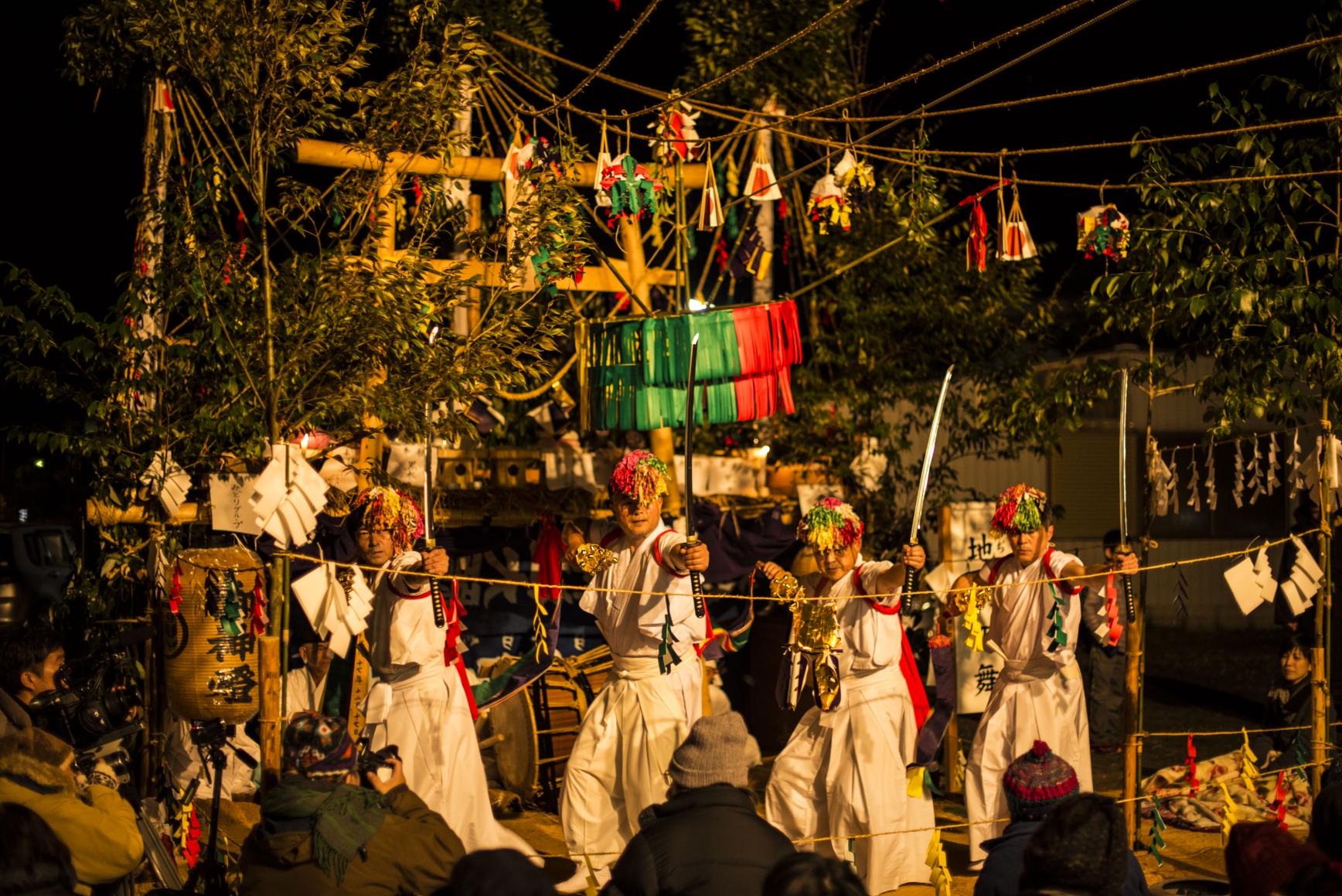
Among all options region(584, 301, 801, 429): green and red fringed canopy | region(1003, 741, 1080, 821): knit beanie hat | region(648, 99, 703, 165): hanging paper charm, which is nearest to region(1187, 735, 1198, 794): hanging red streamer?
region(584, 301, 801, 429): green and red fringed canopy

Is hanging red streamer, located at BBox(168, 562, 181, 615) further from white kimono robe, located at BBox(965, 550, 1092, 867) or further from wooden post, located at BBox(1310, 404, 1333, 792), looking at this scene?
wooden post, located at BBox(1310, 404, 1333, 792)

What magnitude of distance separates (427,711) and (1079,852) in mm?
3730

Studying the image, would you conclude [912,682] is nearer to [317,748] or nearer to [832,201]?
[832,201]

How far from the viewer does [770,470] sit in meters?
10.1

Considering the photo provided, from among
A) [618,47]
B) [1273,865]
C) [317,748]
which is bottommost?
[1273,865]

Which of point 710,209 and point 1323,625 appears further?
point 710,209

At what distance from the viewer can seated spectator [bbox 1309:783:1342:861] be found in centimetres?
361

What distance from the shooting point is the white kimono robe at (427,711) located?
6.27m

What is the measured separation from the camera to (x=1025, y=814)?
380 centimetres

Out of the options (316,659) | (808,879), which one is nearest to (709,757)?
(808,879)

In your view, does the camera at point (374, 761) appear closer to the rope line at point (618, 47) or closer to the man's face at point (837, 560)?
the man's face at point (837, 560)

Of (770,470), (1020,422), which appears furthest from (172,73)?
(1020,422)

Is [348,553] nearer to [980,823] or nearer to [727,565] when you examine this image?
[727,565]

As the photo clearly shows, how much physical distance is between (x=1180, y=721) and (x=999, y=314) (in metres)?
3.77
